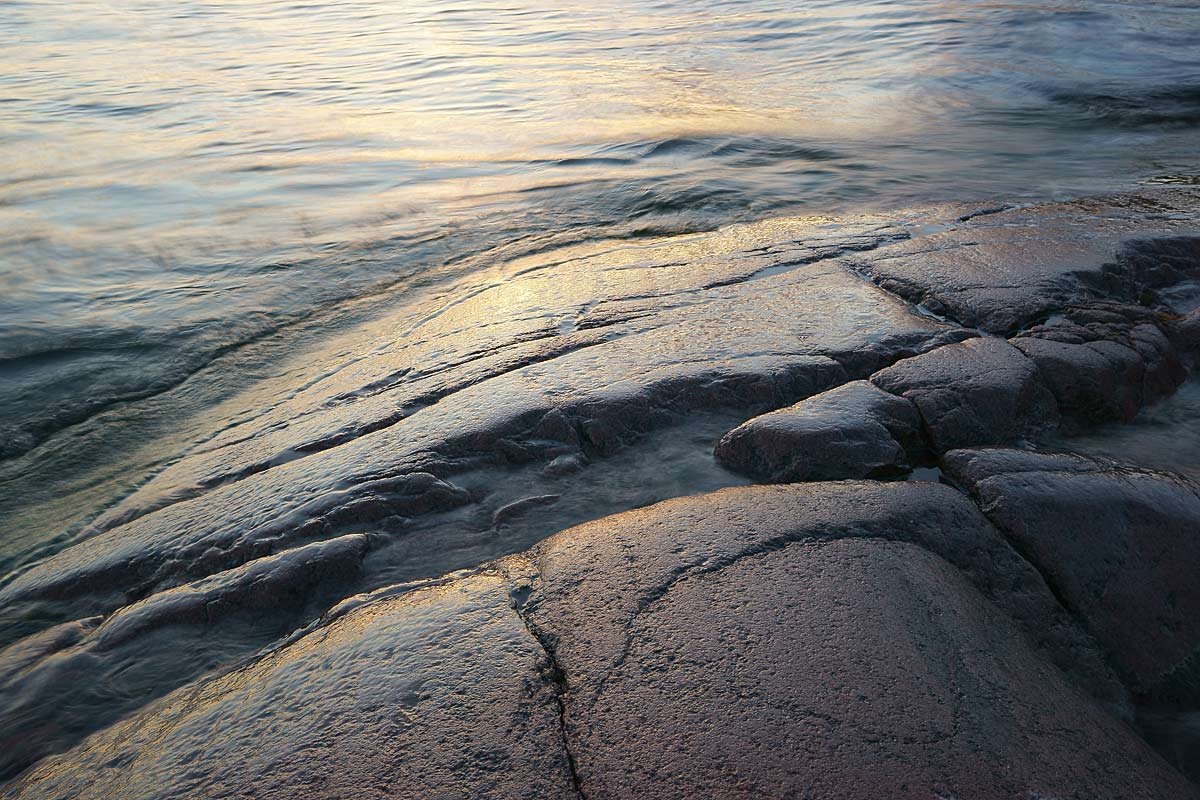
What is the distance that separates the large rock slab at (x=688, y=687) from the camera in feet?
5.17

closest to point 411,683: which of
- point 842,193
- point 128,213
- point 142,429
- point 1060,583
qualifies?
point 1060,583

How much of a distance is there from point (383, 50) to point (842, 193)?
33.7 ft

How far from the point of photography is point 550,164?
7.09 meters

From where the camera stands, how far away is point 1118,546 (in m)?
2.18

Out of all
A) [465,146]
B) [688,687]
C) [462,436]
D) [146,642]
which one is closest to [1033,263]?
[462,436]

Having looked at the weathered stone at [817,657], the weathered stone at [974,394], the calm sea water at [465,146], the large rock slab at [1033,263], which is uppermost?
the weathered stone at [817,657]

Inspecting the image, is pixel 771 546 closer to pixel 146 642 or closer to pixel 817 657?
pixel 817 657

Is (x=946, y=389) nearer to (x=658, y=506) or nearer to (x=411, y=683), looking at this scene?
(x=658, y=506)

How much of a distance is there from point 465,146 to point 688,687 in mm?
6928

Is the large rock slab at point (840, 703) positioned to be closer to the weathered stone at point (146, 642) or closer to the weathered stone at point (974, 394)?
the weathered stone at point (974, 394)

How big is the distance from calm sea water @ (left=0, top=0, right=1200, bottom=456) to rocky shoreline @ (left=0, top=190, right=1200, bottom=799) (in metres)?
1.79

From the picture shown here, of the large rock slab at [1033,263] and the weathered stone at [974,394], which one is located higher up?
the weathered stone at [974,394]

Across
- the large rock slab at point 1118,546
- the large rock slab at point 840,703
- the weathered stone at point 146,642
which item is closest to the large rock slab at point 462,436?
the weathered stone at point 146,642

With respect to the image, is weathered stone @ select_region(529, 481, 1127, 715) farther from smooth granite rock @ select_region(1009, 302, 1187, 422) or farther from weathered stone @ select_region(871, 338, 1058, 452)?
smooth granite rock @ select_region(1009, 302, 1187, 422)
